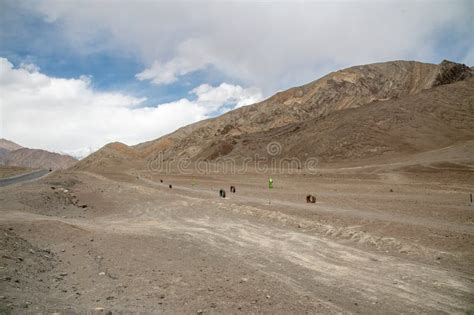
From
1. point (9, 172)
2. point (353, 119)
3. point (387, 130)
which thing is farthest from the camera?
A: point (353, 119)

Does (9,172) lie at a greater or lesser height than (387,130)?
lesser

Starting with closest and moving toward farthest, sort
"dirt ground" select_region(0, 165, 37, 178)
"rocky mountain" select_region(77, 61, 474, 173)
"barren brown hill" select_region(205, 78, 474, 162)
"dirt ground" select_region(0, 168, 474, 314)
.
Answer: "dirt ground" select_region(0, 168, 474, 314)
"dirt ground" select_region(0, 165, 37, 178)
"barren brown hill" select_region(205, 78, 474, 162)
"rocky mountain" select_region(77, 61, 474, 173)

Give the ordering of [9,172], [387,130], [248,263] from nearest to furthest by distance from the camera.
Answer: [248,263] < [9,172] < [387,130]

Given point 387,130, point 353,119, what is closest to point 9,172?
point 353,119

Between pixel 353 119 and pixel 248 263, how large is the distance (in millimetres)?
76698

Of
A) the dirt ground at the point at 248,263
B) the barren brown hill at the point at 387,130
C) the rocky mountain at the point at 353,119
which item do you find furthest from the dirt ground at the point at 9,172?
the dirt ground at the point at 248,263

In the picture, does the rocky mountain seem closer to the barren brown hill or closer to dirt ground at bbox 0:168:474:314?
the barren brown hill

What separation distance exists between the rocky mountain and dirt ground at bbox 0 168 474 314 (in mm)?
54980

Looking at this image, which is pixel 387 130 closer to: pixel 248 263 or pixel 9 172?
pixel 9 172

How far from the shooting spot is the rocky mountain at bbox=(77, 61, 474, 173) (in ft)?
237

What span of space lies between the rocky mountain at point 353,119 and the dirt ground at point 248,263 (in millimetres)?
54980

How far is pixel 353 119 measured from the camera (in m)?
82.8

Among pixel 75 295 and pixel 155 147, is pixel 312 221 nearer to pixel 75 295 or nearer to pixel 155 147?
pixel 75 295

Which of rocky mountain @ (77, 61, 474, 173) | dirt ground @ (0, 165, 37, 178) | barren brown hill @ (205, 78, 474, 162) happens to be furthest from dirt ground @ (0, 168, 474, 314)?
Answer: rocky mountain @ (77, 61, 474, 173)
